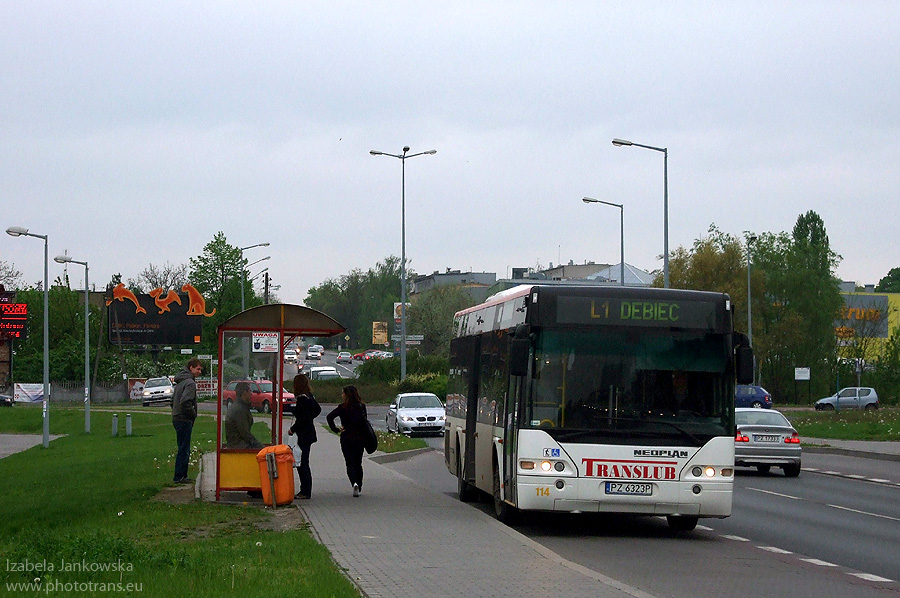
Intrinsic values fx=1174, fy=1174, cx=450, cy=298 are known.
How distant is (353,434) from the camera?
16.8m

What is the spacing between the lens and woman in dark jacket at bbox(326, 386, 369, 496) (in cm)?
1666

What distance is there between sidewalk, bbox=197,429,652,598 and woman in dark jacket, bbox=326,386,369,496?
15.1 inches

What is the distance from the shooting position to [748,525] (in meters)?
15.5

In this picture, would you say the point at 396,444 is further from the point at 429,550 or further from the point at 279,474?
the point at 429,550

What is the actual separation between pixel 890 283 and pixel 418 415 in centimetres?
15410

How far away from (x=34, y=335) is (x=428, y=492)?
8370cm

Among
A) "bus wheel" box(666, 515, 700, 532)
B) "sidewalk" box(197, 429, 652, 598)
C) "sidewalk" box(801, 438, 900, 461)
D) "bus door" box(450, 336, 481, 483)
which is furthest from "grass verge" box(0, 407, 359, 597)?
"sidewalk" box(801, 438, 900, 461)

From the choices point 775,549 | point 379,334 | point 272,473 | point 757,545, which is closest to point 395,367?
point 379,334

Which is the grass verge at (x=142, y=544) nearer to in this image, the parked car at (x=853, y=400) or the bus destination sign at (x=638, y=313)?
the bus destination sign at (x=638, y=313)

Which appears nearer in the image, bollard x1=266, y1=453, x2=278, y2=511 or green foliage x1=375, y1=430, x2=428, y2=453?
bollard x1=266, y1=453, x2=278, y2=511

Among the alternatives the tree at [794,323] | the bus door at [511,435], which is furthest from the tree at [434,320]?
the bus door at [511,435]

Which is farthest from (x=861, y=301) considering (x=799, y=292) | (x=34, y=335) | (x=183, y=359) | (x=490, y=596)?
(x=490, y=596)

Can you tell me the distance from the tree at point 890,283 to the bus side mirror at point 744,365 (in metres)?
170

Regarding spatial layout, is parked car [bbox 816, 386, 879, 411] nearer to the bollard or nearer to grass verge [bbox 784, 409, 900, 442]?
grass verge [bbox 784, 409, 900, 442]
